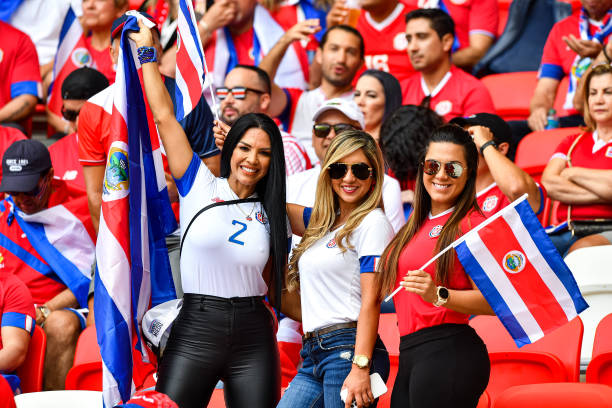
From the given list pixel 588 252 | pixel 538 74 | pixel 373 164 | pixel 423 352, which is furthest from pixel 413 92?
pixel 423 352

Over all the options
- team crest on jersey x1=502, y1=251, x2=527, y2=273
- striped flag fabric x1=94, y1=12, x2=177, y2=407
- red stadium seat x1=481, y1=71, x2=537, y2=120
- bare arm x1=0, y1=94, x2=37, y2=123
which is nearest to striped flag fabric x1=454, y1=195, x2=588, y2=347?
team crest on jersey x1=502, y1=251, x2=527, y2=273

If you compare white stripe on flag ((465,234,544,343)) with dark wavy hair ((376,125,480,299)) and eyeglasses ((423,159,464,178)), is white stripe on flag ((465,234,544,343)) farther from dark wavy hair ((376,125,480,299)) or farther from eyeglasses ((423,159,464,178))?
eyeglasses ((423,159,464,178))

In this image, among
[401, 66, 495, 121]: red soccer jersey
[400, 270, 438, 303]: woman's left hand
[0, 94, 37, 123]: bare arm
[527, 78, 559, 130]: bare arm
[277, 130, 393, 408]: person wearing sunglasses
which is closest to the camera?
[400, 270, 438, 303]: woman's left hand

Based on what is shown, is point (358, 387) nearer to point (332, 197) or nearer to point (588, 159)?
point (332, 197)

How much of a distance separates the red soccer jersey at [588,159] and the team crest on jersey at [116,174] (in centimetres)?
262

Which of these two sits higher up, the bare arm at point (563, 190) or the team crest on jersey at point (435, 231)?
the team crest on jersey at point (435, 231)

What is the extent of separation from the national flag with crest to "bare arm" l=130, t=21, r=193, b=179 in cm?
376

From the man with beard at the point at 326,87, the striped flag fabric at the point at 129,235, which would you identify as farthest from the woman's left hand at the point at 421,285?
the man with beard at the point at 326,87

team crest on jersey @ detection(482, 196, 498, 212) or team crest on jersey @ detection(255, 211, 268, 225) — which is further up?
team crest on jersey @ detection(255, 211, 268, 225)

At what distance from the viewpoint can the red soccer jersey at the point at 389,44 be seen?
7191 millimetres

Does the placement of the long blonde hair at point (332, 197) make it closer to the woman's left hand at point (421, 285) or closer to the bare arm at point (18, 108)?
the woman's left hand at point (421, 285)

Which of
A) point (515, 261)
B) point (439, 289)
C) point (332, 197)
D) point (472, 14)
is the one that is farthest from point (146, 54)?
point (472, 14)

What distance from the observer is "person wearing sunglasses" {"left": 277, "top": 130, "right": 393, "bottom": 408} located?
3480 millimetres

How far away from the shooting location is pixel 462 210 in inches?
139
